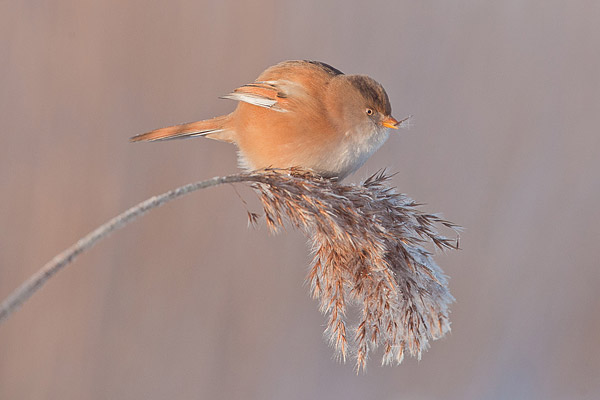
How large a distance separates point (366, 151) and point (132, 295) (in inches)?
54.0

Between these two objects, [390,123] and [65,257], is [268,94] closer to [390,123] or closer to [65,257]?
[390,123]

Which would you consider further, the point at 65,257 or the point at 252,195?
the point at 252,195

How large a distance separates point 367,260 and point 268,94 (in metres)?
0.61

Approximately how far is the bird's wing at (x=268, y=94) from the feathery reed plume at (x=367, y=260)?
1.21 feet

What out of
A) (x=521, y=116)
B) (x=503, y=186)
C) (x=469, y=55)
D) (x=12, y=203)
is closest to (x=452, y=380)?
(x=503, y=186)

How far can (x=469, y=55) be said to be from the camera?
2947 mm

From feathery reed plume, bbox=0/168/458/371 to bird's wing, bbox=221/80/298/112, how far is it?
0.37 m

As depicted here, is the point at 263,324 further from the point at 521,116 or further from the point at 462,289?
the point at 521,116

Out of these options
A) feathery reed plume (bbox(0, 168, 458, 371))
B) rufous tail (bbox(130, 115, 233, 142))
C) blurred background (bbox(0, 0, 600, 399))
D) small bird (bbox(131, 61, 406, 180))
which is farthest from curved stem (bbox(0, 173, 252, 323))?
blurred background (bbox(0, 0, 600, 399))

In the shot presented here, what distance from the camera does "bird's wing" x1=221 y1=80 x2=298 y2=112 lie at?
1698 millimetres

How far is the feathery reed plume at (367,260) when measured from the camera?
4.23 feet

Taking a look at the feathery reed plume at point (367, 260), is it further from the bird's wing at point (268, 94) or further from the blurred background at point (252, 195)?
the blurred background at point (252, 195)

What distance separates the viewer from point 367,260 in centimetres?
136

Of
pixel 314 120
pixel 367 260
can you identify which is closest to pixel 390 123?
pixel 314 120
